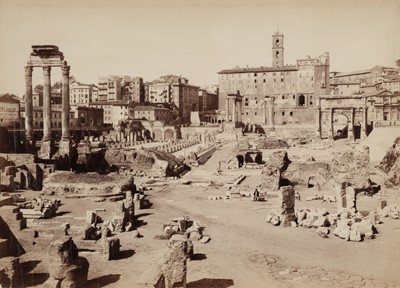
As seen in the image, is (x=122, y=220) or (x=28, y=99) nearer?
(x=122, y=220)

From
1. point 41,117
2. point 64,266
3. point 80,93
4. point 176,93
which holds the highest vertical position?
point 80,93

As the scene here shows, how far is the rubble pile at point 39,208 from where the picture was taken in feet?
50.8

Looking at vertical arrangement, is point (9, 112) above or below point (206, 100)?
below

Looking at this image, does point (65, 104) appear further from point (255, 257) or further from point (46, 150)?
point (255, 257)

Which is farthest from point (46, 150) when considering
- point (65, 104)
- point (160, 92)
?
point (160, 92)

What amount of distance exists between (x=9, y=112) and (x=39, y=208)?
25806 millimetres

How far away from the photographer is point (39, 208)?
15961 millimetres

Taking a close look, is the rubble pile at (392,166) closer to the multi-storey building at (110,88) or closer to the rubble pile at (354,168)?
the rubble pile at (354,168)

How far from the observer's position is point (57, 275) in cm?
834

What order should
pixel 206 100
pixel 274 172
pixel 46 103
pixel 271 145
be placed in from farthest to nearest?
pixel 206 100, pixel 271 145, pixel 46 103, pixel 274 172

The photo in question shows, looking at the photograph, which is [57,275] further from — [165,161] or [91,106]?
[91,106]

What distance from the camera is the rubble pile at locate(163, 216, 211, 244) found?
12820mm

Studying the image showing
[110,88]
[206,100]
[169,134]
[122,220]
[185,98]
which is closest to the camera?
[122,220]

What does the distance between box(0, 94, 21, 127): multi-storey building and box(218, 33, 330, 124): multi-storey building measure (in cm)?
4342
